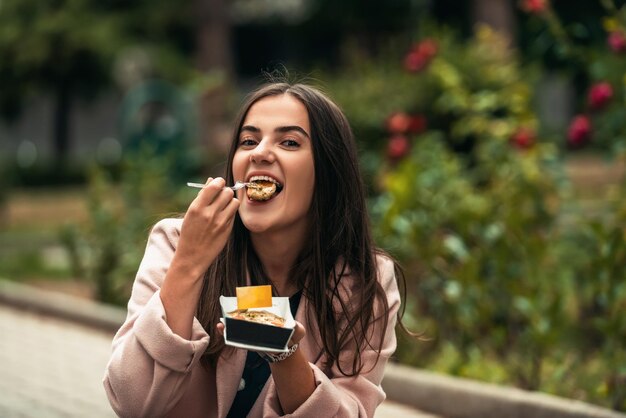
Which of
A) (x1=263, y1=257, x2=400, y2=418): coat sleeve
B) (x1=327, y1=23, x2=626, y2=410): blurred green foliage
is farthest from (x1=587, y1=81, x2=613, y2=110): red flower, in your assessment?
(x1=263, y1=257, x2=400, y2=418): coat sleeve

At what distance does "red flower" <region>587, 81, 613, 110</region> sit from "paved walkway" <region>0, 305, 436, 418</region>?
1.86 m

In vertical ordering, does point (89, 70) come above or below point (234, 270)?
below

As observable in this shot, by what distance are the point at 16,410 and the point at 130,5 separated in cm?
2351

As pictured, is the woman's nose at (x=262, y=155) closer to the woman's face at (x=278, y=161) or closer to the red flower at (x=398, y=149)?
the woman's face at (x=278, y=161)

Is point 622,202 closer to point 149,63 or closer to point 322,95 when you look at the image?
point 322,95

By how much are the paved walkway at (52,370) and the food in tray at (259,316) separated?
131 inches

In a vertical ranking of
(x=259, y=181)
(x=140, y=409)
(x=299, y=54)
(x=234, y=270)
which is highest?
(x=259, y=181)

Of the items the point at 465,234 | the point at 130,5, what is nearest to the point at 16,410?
the point at 465,234

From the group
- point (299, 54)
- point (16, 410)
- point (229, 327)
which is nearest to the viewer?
point (229, 327)

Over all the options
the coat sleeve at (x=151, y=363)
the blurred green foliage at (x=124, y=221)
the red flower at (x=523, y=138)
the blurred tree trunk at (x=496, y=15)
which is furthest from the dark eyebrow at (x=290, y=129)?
the blurred tree trunk at (x=496, y=15)

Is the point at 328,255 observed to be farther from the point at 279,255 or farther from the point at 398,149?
the point at 398,149

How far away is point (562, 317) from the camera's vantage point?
652 centimetres

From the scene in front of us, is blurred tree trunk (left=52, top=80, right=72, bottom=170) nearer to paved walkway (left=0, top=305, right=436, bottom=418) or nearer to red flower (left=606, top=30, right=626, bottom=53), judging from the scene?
paved walkway (left=0, top=305, right=436, bottom=418)

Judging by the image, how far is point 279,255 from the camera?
11.5ft
